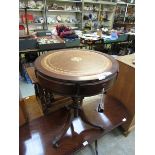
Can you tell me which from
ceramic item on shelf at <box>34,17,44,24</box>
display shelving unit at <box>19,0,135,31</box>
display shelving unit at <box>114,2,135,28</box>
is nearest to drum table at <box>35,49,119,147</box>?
display shelving unit at <box>19,0,135,31</box>

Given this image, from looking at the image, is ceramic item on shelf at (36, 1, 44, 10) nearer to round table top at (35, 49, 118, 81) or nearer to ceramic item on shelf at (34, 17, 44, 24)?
ceramic item on shelf at (34, 17, 44, 24)

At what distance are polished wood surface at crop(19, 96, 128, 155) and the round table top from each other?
2.10 ft

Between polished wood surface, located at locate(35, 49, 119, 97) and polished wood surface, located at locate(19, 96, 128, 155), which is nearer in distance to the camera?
polished wood surface, located at locate(35, 49, 119, 97)

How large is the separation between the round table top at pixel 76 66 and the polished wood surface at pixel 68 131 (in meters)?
0.64

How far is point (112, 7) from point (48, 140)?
164 inches

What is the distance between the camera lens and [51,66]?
948 mm

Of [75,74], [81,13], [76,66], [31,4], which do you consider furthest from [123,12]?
[75,74]

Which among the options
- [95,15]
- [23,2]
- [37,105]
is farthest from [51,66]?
[95,15]

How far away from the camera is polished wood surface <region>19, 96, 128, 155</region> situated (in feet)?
3.79

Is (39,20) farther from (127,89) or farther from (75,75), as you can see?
(75,75)

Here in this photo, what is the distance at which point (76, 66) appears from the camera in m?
0.97

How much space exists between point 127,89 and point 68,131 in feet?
2.41

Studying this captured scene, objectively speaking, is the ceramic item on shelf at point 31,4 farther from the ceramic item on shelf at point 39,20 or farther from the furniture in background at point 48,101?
the furniture in background at point 48,101

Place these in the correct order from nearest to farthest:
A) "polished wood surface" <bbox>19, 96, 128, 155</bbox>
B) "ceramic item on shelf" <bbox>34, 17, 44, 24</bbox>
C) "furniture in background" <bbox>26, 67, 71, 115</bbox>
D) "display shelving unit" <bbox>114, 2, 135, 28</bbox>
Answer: "polished wood surface" <bbox>19, 96, 128, 155</bbox>
"furniture in background" <bbox>26, 67, 71, 115</bbox>
"ceramic item on shelf" <bbox>34, 17, 44, 24</bbox>
"display shelving unit" <bbox>114, 2, 135, 28</bbox>
